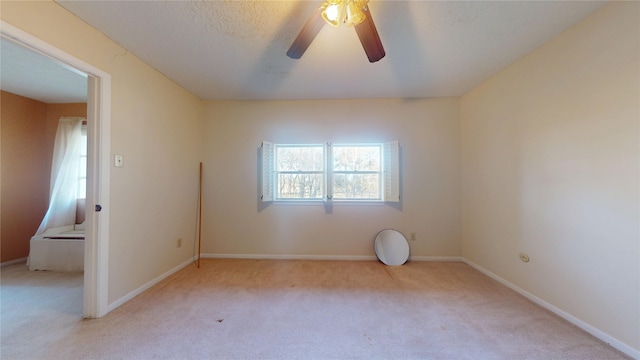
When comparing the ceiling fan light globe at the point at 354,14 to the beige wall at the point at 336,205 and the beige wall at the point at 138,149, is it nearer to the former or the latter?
the beige wall at the point at 336,205

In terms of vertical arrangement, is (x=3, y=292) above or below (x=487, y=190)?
below

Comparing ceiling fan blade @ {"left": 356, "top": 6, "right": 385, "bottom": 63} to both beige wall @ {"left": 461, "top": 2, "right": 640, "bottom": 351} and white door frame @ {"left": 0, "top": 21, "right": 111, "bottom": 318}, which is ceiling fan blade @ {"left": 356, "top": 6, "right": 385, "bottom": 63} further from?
white door frame @ {"left": 0, "top": 21, "right": 111, "bottom": 318}

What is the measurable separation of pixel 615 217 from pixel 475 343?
51.5 inches

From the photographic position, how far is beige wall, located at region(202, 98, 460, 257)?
3.15 m

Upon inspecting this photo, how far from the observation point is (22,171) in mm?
3029

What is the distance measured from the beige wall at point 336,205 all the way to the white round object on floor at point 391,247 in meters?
0.10

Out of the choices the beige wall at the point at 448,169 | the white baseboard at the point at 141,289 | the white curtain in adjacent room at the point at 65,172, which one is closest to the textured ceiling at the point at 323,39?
the beige wall at the point at 448,169

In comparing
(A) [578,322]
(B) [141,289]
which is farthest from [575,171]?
(B) [141,289]

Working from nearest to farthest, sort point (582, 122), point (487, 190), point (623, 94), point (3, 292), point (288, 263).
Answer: point (623, 94), point (582, 122), point (3, 292), point (487, 190), point (288, 263)

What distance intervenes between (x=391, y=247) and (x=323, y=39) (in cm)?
266

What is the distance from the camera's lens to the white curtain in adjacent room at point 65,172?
3068 mm

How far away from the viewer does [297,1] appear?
4.83 ft

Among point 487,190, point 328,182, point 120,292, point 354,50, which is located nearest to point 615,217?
point 487,190

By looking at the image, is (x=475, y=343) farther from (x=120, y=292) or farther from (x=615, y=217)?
(x=120, y=292)
